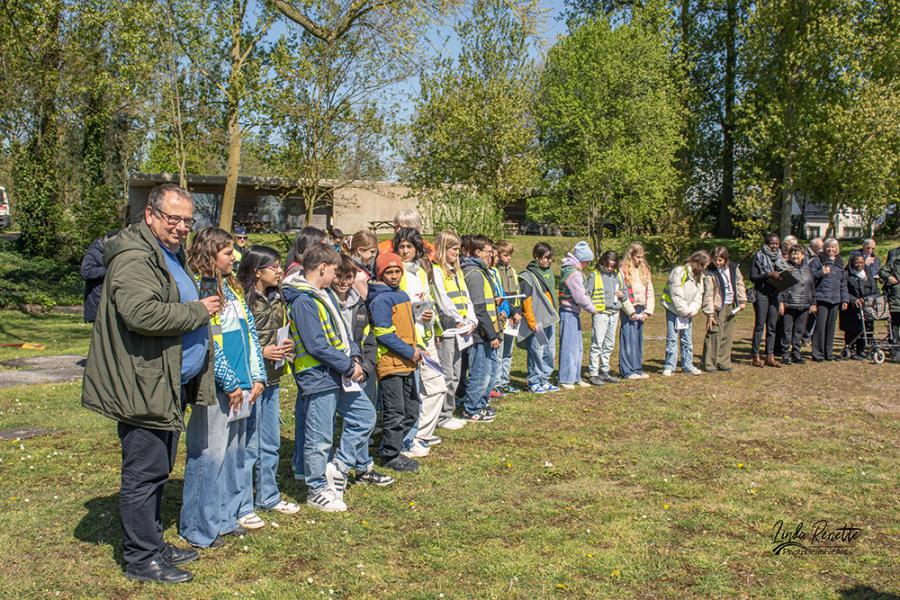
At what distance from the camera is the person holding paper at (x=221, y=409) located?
5.10 metres

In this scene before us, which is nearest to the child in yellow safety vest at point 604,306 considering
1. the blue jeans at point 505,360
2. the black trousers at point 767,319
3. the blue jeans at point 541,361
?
the blue jeans at point 541,361

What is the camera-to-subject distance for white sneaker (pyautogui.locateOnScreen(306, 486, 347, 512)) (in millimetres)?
6086

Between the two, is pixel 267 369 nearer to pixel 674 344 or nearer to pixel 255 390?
pixel 255 390

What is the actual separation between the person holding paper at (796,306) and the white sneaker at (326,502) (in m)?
9.65

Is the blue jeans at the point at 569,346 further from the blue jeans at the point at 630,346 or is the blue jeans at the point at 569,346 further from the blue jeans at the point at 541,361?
the blue jeans at the point at 630,346

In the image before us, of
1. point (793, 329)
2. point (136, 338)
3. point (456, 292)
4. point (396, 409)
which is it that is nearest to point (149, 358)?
point (136, 338)

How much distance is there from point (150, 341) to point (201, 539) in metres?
1.47

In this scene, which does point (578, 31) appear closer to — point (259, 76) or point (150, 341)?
point (259, 76)

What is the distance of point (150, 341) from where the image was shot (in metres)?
4.55

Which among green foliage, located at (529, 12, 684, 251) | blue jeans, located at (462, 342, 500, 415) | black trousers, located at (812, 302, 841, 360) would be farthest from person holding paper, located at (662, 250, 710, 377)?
green foliage, located at (529, 12, 684, 251)

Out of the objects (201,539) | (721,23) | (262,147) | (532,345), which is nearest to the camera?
(201,539)

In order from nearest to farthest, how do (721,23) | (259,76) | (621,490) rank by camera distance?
1. (621,490)
2. (259,76)
3. (721,23)

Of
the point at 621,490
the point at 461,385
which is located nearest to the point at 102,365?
the point at 621,490

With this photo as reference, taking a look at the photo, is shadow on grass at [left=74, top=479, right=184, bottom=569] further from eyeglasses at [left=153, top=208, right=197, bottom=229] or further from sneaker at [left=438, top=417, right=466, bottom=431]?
sneaker at [left=438, top=417, right=466, bottom=431]
